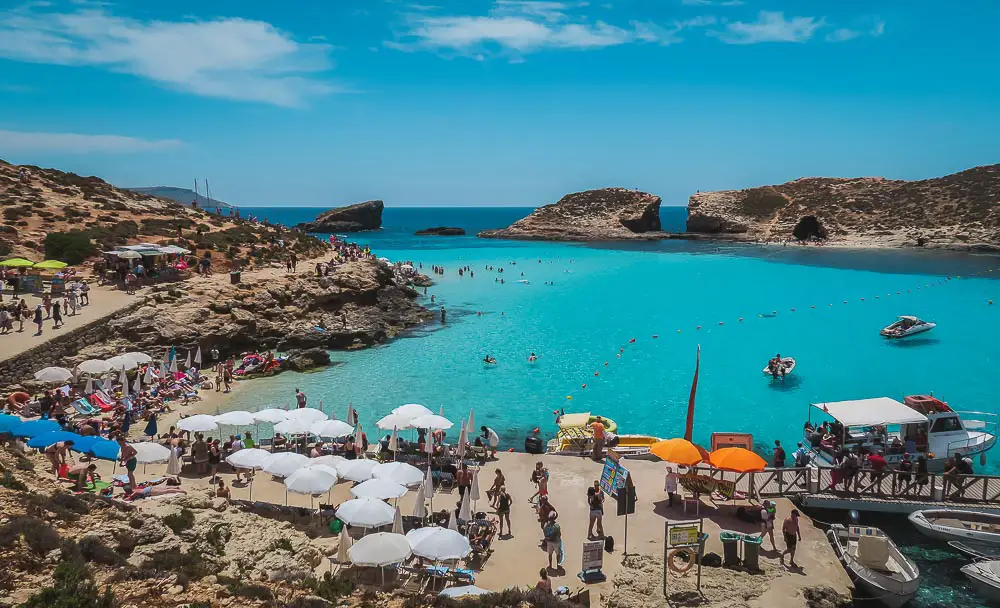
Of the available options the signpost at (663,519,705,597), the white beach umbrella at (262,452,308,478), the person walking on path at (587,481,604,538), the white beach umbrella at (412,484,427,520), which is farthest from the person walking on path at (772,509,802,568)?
the white beach umbrella at (262,452,308,478)

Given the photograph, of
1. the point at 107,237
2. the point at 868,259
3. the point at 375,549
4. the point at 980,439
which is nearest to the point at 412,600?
the point at 375,549

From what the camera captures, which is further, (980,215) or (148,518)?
(980,215)

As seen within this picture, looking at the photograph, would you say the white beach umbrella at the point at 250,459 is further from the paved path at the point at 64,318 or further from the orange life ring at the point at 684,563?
the paved path at the point at 64,318

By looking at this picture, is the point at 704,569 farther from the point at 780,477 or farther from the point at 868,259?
the point at 868,259

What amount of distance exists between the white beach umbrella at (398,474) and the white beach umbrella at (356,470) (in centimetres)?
27

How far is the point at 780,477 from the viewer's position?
51.4 feet

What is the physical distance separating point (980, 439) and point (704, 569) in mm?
12095

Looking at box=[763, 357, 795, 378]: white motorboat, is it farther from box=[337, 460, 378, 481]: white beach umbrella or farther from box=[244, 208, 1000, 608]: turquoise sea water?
box=[337, 460, 378, 481]: white beach umbrella

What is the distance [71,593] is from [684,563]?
10359 mm

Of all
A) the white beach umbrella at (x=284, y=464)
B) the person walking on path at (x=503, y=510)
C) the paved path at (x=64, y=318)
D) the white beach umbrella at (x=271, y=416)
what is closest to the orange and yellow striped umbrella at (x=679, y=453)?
the person walking on path at (x=503, y=510)

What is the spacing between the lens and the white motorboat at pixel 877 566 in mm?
11625

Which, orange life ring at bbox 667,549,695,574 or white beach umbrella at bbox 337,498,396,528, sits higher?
white beach umbrella at bbox 337,498,396,528

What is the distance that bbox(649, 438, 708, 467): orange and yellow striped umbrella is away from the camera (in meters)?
14.4

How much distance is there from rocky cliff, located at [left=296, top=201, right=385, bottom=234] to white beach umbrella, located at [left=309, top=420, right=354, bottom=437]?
399ft
